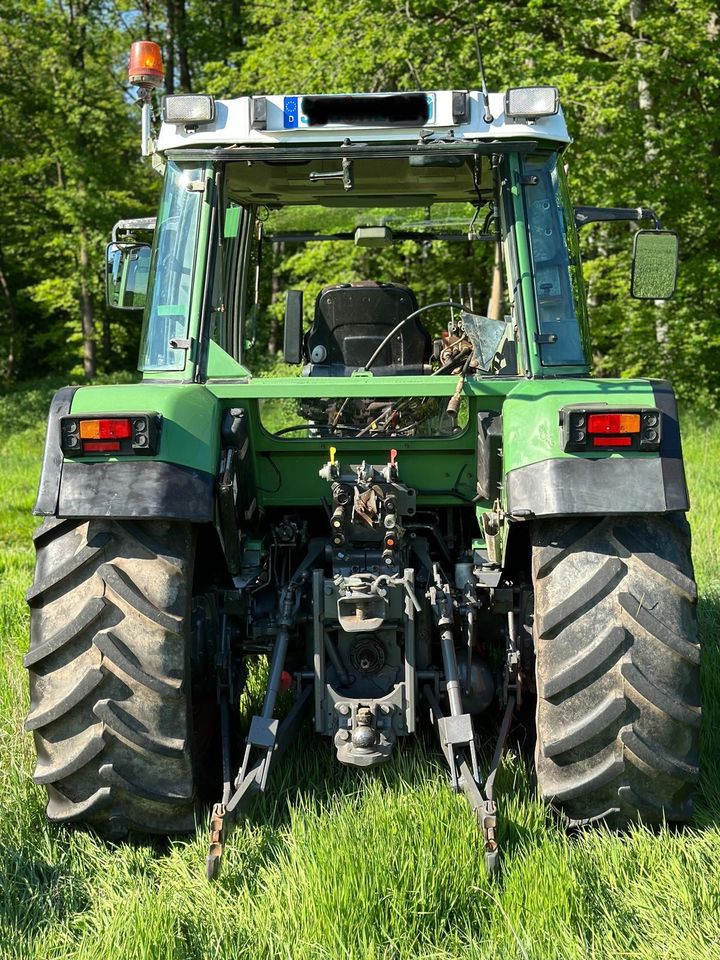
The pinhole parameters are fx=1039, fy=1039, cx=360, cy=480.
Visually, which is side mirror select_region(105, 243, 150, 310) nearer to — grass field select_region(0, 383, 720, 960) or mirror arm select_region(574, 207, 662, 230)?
mirror arm select_region(574, 207, 662, 230)

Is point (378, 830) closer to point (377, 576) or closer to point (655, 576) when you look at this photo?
point (377, 576)

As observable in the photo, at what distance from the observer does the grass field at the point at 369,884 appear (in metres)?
2.57

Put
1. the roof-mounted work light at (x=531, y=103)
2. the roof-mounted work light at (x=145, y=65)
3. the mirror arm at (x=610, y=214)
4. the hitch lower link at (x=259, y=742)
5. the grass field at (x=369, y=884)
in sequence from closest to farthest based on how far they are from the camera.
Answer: the grass field at (x=369, y=884)
the hitch lower link at (x=259, y=742)
the roof-mounted work light at (x=531, y=103)
the roof-mounted work light at (x=145, y=65)
the mirror arm at (x=610, y=214)

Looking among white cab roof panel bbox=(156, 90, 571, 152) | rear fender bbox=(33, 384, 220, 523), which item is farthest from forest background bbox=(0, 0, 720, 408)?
rear fender bbox=(33, 384, 220, 523)

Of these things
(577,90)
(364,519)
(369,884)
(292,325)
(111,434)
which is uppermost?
(577,90)

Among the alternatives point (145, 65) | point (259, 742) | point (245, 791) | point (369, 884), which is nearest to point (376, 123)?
point (145, 65)

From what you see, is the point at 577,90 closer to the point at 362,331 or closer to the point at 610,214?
the point at 610,214

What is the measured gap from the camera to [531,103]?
3.53 m

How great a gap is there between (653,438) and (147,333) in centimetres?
180

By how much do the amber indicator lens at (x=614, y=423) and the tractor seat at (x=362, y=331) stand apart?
1641 millimetres

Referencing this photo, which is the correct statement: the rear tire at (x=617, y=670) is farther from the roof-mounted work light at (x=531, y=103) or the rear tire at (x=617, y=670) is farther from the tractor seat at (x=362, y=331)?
the tractor seat at (x=362, y=331)

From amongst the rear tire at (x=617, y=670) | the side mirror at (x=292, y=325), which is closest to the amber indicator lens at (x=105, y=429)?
the rear tire at (x=617, y=670)

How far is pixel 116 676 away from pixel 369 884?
942 mm

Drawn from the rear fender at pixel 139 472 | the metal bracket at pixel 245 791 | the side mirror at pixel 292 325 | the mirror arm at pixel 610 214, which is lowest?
the metal bracket at pixel 245 791
